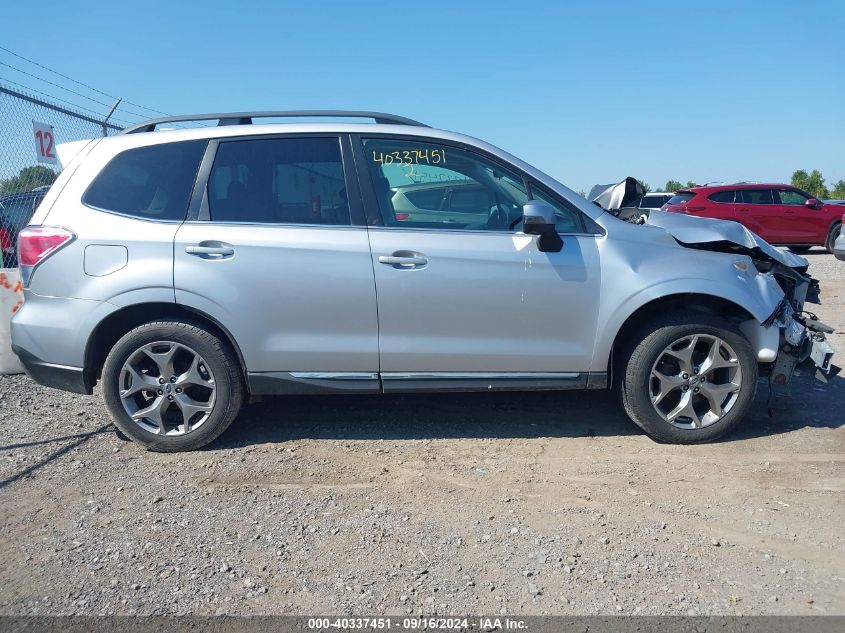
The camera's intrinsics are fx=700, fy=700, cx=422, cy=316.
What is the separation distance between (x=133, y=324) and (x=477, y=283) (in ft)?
6.91

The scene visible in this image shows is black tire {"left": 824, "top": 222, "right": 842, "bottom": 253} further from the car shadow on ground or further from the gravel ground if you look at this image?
the gravel ground

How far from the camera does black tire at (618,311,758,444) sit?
166 inches

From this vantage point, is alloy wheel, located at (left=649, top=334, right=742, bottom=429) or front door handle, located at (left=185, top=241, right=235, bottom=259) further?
alloy wheel, located at (left=649, top=334, right=742, bottom=429)

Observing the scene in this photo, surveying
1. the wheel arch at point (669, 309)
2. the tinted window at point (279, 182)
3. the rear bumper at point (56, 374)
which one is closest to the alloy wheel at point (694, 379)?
the wheel arch at point (669, 309)

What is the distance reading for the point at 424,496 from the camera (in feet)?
12.1

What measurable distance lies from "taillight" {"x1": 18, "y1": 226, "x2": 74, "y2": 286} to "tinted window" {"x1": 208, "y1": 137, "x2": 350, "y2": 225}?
89 cm

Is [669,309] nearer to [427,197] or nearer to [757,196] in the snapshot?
[427,197]

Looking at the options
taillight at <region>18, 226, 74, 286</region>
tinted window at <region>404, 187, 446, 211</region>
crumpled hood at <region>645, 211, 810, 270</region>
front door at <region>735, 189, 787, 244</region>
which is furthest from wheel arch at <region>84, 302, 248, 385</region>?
front door at <region>735, 189, 787, 244</region>

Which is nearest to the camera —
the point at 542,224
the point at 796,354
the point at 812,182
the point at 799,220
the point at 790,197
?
the point at 542,224

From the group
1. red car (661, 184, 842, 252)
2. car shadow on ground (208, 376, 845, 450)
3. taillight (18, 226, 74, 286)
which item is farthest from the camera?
red car (661, 184, 842, 252)

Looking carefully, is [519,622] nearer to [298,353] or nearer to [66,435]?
[298,353]

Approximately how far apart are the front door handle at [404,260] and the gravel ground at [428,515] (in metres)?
1.14

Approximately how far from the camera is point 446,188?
436 centimetres

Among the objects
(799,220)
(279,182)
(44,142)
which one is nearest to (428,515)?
(279,182)
